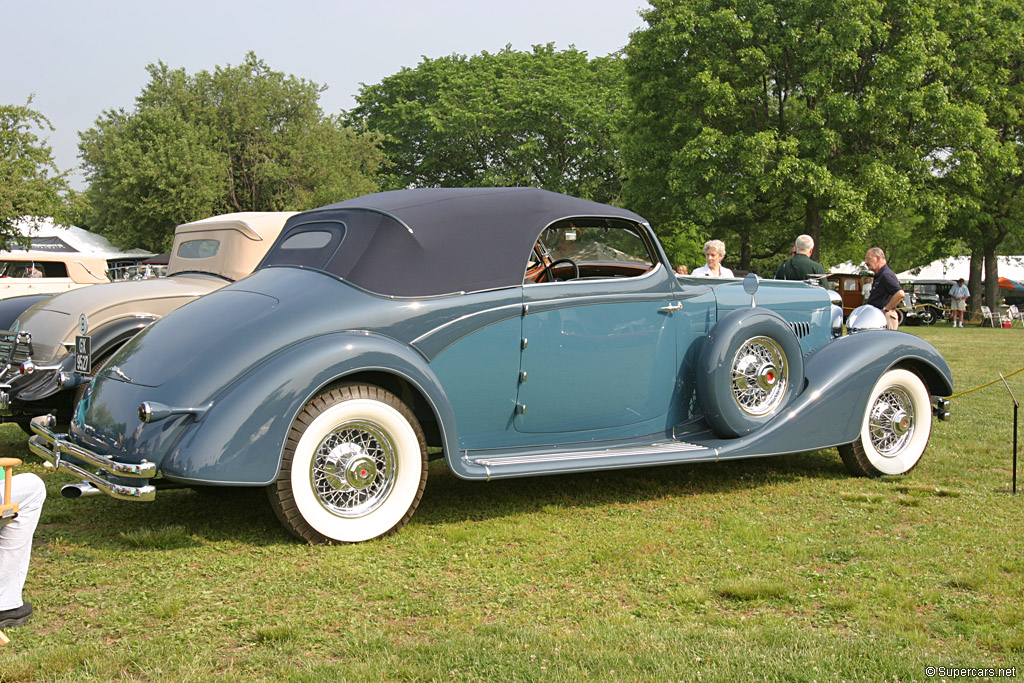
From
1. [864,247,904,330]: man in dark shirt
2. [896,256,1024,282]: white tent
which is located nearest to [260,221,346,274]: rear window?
[864,247,904,330]: man in dark shirt

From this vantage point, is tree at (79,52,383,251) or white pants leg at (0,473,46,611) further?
tree at (79,52,383,251)

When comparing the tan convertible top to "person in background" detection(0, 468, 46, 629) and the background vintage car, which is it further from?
"person in background" detection(0, 468, 46, 629)

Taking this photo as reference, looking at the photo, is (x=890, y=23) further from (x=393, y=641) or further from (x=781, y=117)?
(x=393, y=641)

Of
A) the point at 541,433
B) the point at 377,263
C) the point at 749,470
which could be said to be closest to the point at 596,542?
the point at 541,433

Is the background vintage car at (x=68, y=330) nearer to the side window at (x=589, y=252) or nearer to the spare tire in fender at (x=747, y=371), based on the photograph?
the side window at (x=589, y=252)

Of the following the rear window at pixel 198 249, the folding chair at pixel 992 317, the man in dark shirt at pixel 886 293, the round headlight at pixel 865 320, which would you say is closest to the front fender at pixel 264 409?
the round headlight at pixel 865 320

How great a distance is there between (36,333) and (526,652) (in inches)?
225

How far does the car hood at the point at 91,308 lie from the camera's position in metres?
7.15

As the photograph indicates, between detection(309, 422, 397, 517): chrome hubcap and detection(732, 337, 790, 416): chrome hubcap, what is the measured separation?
2.41 metres

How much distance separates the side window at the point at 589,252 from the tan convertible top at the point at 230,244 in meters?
3.65

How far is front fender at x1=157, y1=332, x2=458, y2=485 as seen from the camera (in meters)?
4.34

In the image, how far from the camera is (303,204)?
41.4 metres

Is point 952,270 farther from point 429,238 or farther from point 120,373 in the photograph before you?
point 120,373

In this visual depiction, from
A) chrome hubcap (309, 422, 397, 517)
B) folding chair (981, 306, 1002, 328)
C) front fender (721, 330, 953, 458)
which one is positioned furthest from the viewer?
folding chair (981, 306, 1002, 328)
